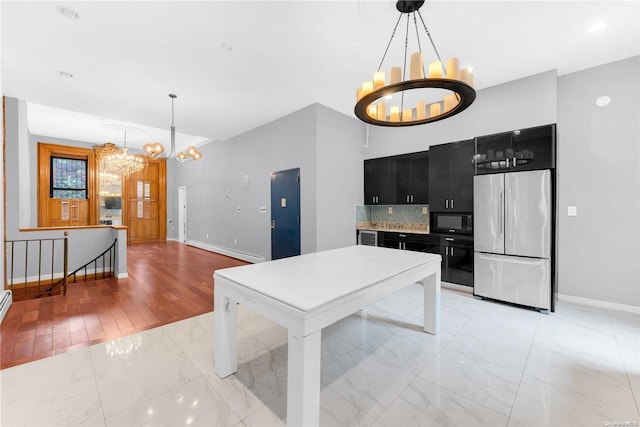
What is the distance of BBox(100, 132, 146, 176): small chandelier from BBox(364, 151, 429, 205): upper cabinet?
6.21m

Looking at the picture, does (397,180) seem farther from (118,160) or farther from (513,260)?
(118,160)

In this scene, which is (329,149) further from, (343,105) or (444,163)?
(444,163)

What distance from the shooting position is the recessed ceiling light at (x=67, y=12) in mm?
2310

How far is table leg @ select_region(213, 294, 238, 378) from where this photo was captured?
1902 mm

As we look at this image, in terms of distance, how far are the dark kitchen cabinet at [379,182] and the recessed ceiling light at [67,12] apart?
14.2 feet

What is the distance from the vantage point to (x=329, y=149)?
461 centimetres

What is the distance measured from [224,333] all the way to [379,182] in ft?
12.8

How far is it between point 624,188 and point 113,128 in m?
9.29

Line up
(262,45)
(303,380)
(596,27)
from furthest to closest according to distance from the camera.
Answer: (262,45)
(596,27)
(303,380)

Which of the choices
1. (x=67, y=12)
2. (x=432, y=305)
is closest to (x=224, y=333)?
(x=432, y=305)

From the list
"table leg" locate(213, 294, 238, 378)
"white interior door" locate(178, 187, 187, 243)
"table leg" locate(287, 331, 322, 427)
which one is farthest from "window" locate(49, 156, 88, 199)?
"table leg" locate(287, 331, 322, 427)

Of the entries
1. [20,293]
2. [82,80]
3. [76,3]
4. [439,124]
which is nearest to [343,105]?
[439,124]

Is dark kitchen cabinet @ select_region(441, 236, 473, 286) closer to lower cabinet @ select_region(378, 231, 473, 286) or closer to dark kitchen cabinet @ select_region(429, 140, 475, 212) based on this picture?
lower cabinet @ select_region(378, 231, 473, 286)

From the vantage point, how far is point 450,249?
3961 mm
